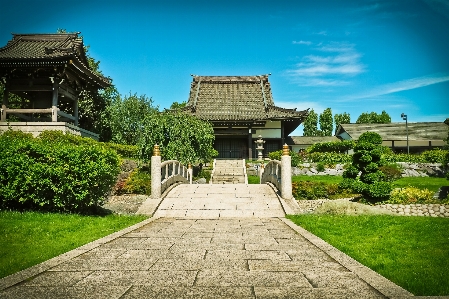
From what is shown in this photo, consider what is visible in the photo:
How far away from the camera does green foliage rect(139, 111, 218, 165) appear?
60.4 ft

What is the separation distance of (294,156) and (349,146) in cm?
794

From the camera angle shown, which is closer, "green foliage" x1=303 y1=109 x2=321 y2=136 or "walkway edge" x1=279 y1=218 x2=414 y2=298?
"walkway edge" x1=279 y1=218 x2=414 y2=298

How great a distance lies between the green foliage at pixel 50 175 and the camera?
7.79 metres

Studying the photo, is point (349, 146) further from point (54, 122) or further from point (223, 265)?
point (223, 265)

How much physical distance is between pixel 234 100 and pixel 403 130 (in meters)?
26.2

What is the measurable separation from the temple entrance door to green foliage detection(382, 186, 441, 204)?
16209mm

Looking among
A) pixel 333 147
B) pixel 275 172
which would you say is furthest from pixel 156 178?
pixel 333 147

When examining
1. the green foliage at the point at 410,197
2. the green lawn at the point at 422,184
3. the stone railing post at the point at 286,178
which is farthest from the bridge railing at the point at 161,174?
the green lawn at the point at 422,184

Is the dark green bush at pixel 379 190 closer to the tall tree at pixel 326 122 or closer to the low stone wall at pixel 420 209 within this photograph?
the low stone wall at pixel 420 209

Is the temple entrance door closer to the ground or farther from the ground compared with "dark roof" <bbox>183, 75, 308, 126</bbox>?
closer to the ground

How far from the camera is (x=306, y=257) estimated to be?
4566mm

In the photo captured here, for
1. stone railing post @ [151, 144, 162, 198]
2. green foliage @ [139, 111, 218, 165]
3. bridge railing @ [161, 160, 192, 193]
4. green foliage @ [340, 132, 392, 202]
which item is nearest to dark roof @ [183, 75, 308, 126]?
green foliage @ [139, 111, 218, 165]

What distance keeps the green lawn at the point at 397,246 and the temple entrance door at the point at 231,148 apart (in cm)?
2056

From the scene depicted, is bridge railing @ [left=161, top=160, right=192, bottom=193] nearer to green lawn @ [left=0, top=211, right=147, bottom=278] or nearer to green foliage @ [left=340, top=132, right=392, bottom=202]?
green lawn @ [left=0, top=211, right=147, bottom=278]
